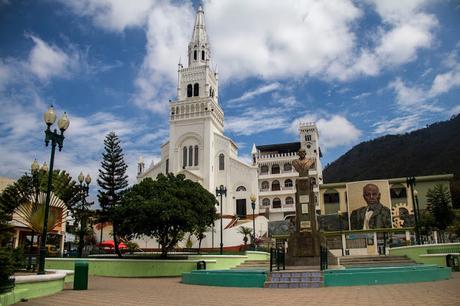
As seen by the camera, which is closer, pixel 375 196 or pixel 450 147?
pixel 375 196

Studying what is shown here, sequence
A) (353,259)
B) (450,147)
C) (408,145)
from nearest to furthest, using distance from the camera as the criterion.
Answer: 1. (353,259)
2. (450,147)
3. (408,145)

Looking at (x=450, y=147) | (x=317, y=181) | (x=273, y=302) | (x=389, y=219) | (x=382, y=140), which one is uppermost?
(x=382, y=140)

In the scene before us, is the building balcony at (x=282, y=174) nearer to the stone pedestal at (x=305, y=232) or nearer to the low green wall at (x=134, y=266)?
the low green wall at (x=134, y=266)

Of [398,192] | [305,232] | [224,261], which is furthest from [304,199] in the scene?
[398,192]

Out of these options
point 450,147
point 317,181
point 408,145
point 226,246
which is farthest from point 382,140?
point 226,246

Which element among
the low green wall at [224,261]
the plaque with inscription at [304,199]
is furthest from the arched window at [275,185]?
the plaque with inscription at [304,199]

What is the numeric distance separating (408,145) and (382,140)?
13192mm

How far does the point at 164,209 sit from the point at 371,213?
93.2ft

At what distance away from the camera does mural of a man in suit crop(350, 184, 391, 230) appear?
41.8m

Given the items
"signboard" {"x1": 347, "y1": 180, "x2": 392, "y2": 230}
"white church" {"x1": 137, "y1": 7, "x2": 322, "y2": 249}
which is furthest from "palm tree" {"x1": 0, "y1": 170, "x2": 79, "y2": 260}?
"signboard" {"x1": 347, "y1": 180, "x2": 392, "y2": 230}

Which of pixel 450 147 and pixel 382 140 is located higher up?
pixel 382 140

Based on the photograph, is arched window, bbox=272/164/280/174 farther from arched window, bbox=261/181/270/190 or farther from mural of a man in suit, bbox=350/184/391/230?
mural of a man in suit, bbox=350/184/391/230

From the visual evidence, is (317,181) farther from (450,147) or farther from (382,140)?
(382,140)

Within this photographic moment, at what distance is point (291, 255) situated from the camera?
53.5ft
